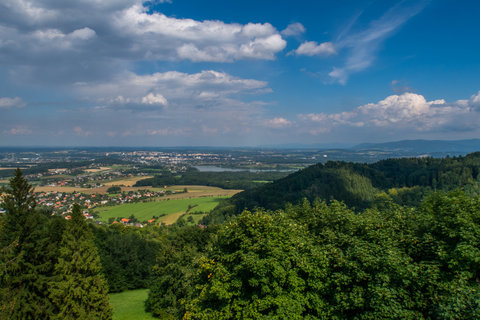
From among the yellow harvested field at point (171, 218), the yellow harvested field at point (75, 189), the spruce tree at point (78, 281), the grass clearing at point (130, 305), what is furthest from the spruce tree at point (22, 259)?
the yellow harvested field at point (75, 189)

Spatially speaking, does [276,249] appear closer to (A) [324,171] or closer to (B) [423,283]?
(B) [423,283]

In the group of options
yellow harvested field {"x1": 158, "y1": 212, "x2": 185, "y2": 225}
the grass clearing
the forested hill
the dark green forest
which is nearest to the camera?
the dark green forest

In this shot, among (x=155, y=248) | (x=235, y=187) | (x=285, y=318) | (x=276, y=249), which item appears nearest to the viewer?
(x=285, y=318)

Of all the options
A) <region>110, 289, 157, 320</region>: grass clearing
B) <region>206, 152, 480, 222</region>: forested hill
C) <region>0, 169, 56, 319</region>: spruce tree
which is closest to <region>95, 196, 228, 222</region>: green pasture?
<region>206, 152, 480, 222</region>: forested hill

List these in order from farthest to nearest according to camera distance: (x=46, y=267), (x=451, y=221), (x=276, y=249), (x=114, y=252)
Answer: (x=114, y=252), (x=46, y=267), (x=276, y=249), (x=451, y=221)

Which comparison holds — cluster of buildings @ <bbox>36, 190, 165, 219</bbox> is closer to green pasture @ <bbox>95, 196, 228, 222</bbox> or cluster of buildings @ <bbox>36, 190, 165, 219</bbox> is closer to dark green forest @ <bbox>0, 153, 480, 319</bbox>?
green pasture @ <bbox>95, 196, 228, 222</bbox>

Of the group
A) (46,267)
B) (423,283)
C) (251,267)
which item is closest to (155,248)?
(46,267)

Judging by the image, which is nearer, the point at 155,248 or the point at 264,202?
the point at 155,248
